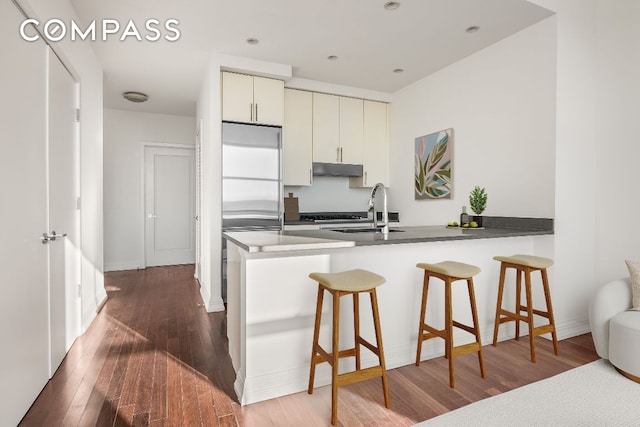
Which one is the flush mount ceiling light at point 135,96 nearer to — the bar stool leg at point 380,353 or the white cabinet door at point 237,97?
the white cabinet door at point 237,97

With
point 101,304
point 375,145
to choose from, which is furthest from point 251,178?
point 101,304

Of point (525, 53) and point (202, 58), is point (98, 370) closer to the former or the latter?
→ point (202, 58)

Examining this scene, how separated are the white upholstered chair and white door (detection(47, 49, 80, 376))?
3686 mm

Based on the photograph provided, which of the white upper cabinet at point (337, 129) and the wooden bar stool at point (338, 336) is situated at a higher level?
the white upper cabinet at point (337, 129)

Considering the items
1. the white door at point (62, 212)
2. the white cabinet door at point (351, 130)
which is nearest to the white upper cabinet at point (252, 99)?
the white cabinet door at point (351, 130)

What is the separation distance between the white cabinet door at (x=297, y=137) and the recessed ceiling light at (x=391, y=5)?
1.89 meters

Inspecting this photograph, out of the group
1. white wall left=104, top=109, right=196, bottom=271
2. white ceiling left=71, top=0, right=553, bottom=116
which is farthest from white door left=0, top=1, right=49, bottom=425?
white wall left=104, top=109, right=196, bottom=271

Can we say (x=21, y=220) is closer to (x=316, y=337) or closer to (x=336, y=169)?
(x=316, y=337)

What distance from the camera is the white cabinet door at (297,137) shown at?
440 centimetres

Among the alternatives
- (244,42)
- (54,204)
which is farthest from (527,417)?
(244,42)

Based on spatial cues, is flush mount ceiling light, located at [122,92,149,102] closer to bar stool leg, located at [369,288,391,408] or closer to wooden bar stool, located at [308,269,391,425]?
wooden bar stool, located at [308,269,391,425]

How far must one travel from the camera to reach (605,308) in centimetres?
234

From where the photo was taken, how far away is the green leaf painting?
3889 millimetres

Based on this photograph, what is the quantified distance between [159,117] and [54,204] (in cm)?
403
